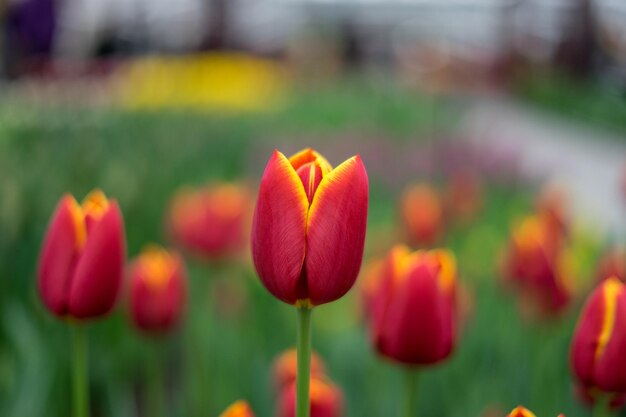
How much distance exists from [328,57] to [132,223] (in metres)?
15.7

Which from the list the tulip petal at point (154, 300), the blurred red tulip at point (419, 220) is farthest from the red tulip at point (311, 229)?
the blurred red tulip at point (419, 220)

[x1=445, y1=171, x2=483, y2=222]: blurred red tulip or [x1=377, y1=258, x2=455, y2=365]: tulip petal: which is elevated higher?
[x1=377, y1=258, x2=455, y2=365]: tulip petal

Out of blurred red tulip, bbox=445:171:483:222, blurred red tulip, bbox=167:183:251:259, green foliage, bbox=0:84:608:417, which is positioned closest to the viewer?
green foliage, bbox=0:84:608:417

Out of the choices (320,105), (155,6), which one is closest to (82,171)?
(320,105)

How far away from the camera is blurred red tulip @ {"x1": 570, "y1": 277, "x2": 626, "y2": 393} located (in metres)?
0.81

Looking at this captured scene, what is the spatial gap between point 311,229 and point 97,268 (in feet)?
0.92

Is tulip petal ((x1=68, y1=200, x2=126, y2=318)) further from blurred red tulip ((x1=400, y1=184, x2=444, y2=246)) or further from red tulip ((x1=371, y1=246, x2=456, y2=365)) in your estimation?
blurred red tulip ((x1=400, y1=184, x2=444, y2=246))

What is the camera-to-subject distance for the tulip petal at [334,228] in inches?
25.8

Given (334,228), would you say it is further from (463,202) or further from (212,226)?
(463,202)

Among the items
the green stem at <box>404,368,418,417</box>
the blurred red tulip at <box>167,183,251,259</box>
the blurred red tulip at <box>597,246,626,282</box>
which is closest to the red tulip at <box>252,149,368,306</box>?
the green stem at <box>404,368,418,417</box>

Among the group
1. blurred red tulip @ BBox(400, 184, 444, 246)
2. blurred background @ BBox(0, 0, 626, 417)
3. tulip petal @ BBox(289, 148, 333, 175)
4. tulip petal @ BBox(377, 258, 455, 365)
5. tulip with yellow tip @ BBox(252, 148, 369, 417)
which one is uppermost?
tulip petal @ BBox(289, 148, 333, 175)

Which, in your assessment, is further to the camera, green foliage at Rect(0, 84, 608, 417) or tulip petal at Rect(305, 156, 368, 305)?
green foliage at Rect(0, 84, 608, 417)

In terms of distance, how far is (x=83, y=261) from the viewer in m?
0.85

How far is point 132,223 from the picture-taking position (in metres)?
2.76
